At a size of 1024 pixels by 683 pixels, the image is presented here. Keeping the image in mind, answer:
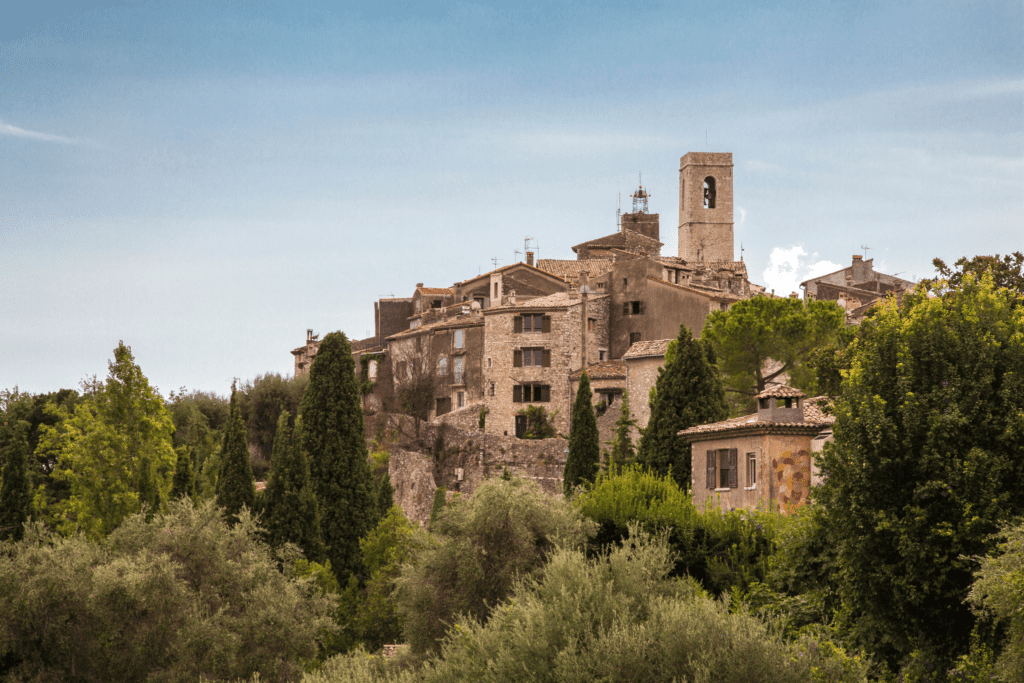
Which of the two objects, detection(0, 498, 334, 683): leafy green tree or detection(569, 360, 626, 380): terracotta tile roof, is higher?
detection(569, 360, 626, 380): terracotta tile roof

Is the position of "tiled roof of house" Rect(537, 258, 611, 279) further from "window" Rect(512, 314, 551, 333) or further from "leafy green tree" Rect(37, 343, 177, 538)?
"leafy green tree" Rect(37, 343, 177, 538)

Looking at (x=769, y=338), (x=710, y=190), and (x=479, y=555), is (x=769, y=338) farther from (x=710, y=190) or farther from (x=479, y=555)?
(x=710, y=190)

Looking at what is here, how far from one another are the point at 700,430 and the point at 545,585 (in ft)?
49.8

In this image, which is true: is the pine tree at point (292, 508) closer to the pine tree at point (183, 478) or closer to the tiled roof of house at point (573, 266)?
the pine tree at point (183, 478)

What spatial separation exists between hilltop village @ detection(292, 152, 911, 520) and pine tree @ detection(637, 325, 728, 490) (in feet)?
48.9

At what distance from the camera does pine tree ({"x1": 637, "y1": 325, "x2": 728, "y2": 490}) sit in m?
37.8

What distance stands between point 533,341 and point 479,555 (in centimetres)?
3892

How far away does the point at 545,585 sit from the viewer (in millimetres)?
20594

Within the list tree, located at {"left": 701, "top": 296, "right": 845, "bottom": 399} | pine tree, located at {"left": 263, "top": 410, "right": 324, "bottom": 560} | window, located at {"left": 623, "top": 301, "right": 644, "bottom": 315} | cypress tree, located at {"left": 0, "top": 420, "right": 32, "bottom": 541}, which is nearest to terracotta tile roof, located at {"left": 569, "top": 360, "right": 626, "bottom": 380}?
window, located at {"left": 623, "top": 301, "right": 644, "bottom": 315}

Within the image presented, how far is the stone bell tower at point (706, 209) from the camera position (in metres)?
96.9

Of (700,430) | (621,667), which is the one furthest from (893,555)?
(700,430)

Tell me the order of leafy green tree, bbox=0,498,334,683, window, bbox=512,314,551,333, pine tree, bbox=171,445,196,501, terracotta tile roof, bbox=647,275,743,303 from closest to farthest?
1. leafy green tree, bbox=0,498,334,683
2. pine tree, bbox=171,445,196,501
3. terracotta tile roof, bbox=647,275,743,303
4. window, bbox=512,314,551,333

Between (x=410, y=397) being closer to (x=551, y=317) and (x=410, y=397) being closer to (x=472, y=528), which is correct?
(x=551, y=317)

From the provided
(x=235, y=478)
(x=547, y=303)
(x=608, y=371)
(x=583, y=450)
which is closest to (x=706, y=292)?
(x=608, y=371)
